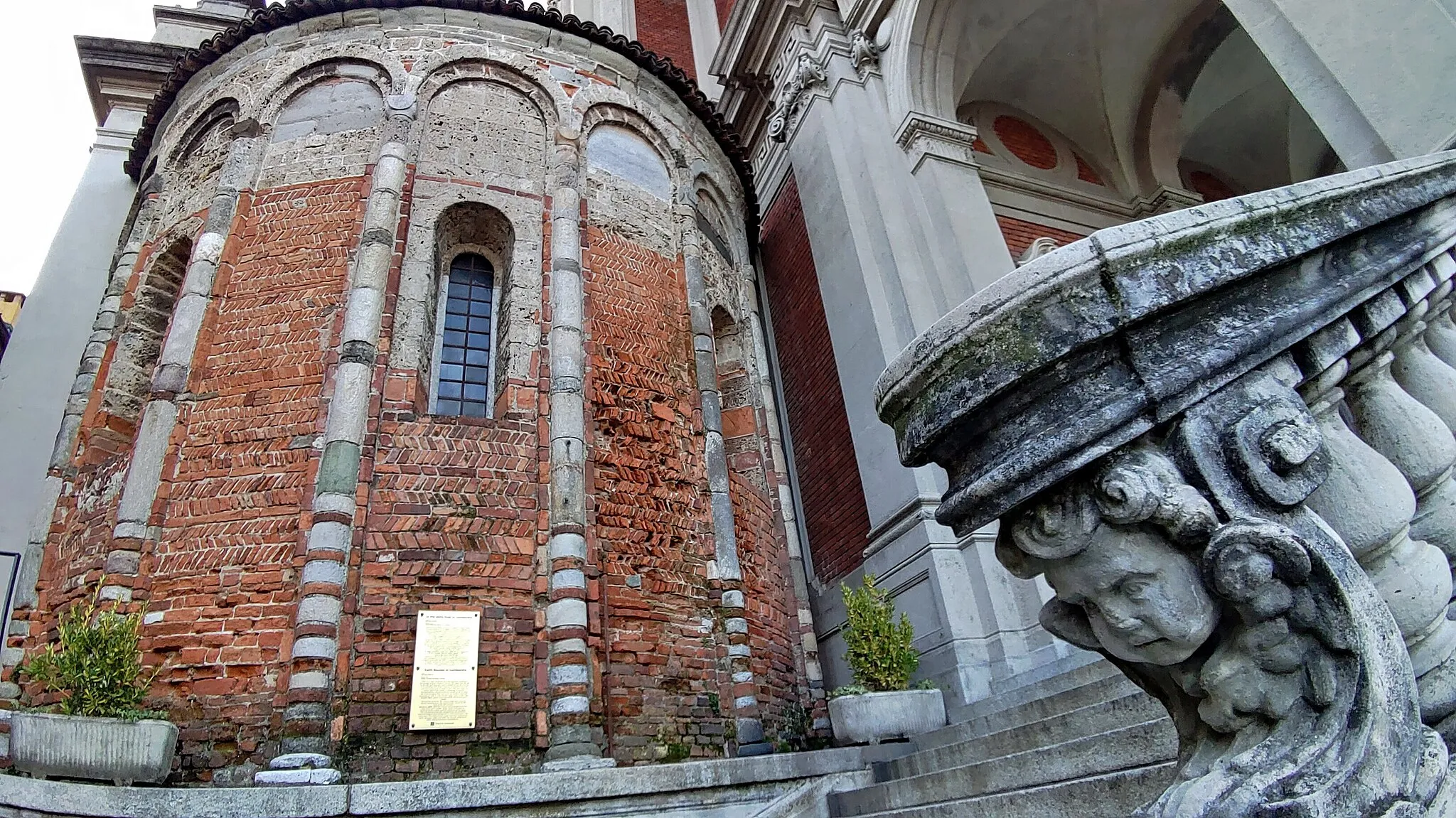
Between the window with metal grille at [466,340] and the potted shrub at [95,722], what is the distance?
9.50ft

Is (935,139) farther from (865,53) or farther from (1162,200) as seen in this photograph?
(1162,200)

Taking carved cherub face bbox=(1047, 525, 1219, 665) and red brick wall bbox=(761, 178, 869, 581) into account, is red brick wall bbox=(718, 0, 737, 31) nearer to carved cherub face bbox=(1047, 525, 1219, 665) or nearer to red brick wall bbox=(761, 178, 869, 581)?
red brick wall bbox=(761, 178, 869, 581)

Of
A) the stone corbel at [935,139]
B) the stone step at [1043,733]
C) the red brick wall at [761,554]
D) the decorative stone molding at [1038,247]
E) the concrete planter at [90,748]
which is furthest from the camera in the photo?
the decorative stone molding at [1038,247]

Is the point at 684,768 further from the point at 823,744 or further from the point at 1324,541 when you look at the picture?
the point at 1324,541

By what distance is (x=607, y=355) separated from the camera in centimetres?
736

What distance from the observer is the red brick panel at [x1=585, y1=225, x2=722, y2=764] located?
6.05m

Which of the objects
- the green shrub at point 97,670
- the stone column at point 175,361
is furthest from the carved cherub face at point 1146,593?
the stone column at point 175,361

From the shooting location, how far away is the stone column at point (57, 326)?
8.82 metres

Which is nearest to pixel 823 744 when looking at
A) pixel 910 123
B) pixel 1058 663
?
pixel 1058 663

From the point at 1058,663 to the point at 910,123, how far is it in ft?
21.0

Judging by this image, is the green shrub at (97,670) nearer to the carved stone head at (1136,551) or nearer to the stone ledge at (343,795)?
the stone ledge at (343,795)

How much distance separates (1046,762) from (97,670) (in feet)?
17.3

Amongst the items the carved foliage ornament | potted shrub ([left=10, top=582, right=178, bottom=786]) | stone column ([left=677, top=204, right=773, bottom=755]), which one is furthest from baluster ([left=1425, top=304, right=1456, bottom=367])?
potted shrub ([left=10, top=582, right=178, bottom=786])

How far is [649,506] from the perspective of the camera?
6.87 meters
